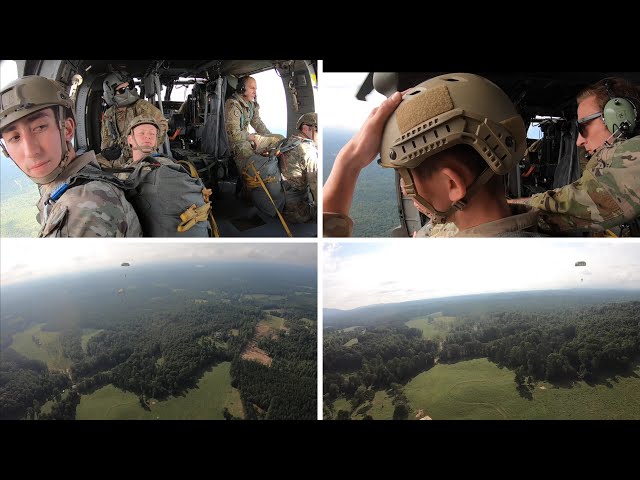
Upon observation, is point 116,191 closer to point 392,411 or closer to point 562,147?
point 392,411

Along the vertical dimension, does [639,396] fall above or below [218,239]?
below

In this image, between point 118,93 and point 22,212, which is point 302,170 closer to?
point 118,93

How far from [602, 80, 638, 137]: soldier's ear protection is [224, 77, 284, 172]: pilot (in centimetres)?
150

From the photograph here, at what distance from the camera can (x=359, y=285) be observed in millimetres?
3977

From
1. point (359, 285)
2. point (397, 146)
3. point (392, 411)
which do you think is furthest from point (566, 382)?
point (397, 146)

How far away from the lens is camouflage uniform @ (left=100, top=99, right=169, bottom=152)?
392 cm

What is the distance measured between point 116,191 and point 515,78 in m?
1.88

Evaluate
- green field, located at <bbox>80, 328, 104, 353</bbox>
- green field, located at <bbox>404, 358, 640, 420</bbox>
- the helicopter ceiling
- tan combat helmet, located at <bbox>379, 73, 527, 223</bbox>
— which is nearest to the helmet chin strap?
tan combat helmet, located at <bbox>379, 73, 527, 223</bbox>

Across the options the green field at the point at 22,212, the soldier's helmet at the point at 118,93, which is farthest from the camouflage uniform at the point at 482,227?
the green field at the point at 22,212

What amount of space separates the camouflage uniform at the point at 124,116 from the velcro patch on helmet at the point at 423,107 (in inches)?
43.3

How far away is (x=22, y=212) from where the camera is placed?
3.89m

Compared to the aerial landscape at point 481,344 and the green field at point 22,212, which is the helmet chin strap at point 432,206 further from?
the green field at point 22,212

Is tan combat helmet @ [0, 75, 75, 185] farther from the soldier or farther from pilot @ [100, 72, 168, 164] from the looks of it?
the soldier

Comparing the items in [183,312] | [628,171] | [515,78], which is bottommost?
[183,312]
